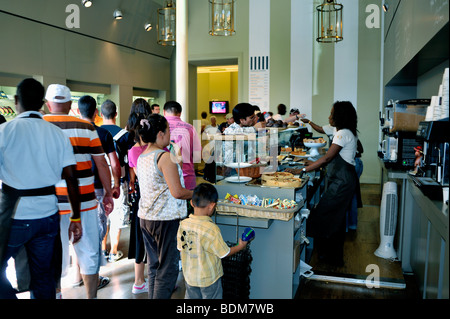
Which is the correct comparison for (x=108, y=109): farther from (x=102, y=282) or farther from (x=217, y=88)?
(x=217, y=88)

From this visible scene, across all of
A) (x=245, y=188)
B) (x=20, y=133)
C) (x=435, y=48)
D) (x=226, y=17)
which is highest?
(x=226, y=17)

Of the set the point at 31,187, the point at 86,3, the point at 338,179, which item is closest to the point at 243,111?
the point at 338,179

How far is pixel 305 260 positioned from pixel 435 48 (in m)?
2.35

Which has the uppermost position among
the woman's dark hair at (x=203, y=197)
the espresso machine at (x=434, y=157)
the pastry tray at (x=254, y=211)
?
the espresso machine at (x=434, y=157)

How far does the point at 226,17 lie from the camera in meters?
5.29

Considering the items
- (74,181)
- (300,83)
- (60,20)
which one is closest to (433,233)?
(74,181)

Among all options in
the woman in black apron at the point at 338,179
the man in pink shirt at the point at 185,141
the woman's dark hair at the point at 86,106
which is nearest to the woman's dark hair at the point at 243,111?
the man in pink shirt at the point at 185,141

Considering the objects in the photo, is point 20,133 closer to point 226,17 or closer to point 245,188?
point 245,188

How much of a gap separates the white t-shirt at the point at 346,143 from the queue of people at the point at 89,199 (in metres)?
0.19

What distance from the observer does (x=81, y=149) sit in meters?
2.70

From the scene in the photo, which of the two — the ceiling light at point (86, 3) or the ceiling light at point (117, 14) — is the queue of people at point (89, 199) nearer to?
the ceiling light at point (86, 3)

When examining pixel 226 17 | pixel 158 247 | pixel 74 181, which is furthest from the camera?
pixel 226 17

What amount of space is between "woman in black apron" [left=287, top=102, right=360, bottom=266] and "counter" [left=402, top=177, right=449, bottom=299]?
587 mm

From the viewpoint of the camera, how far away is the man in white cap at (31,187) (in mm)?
2078
